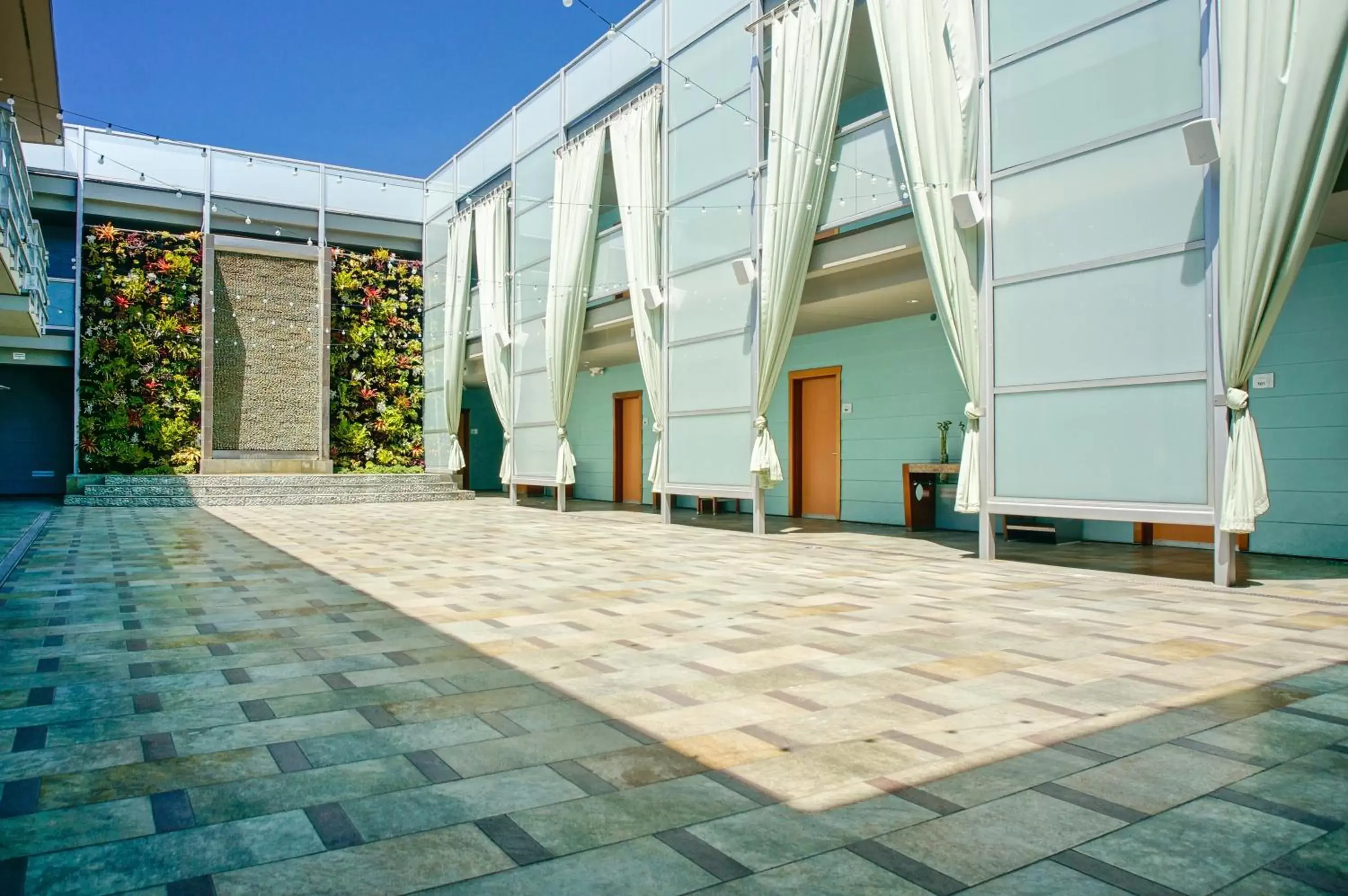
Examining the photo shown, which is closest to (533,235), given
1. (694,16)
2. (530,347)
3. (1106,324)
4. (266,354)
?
(530,347)

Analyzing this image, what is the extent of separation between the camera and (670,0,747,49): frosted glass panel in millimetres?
8898

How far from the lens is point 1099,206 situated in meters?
5.61

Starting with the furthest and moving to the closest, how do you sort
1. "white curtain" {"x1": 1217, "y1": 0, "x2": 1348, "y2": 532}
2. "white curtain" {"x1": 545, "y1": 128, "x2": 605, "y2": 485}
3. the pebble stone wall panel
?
1. the pebble stone wall panel
2. "white curtain" {"x1": 545, "y1": 128, "x2": 605, "y2": 485}
3. "white curtain" {"x1": 1217, "y1": 0, "x2": 1348, "y2": 532}

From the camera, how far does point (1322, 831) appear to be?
5.67 ft

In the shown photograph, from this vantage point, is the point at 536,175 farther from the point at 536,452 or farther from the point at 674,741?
the point at 674,741

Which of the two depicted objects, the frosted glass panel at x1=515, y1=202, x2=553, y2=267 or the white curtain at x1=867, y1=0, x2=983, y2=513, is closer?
the white curtain at x1=867, y1=0, x2=983, y2=513

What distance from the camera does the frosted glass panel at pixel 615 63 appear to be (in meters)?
10.0

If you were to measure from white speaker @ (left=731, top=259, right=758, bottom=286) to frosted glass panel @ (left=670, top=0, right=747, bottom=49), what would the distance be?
2.39 meters

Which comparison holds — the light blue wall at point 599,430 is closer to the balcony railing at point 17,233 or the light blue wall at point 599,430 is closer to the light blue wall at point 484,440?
the light blue wall at point 484,440

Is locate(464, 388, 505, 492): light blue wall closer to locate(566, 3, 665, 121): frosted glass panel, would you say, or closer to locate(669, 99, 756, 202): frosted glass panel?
locate(566, 3, 665, 121): frosted glass panel

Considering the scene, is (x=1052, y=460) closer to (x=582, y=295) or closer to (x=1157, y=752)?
(x=1157, y=752)

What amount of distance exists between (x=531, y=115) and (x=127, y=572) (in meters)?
9.62

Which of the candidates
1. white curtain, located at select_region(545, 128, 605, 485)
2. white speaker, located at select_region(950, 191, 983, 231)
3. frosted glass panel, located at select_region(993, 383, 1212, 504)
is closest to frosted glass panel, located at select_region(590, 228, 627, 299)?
white curtain, located at select_region(545, 128, 605, 485)

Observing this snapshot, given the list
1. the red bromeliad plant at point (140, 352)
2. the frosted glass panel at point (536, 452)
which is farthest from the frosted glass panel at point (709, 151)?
the red bromeliad plant at point (140, 352)
